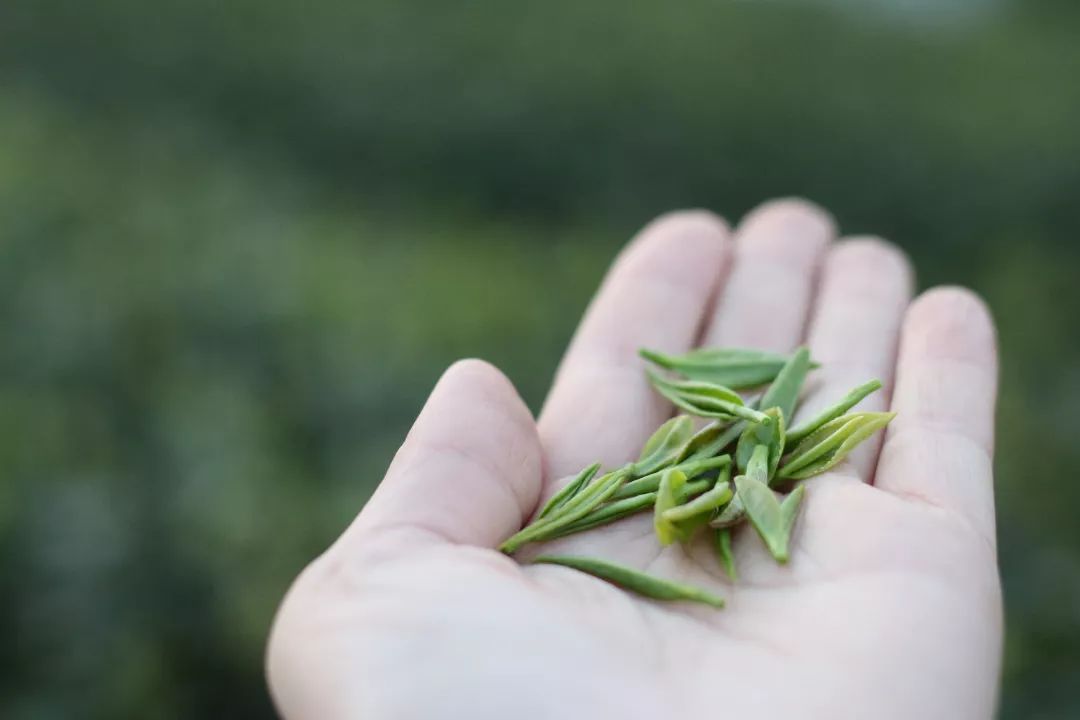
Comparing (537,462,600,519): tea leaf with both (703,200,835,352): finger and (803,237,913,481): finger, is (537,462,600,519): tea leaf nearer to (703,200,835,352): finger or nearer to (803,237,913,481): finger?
(803,237,913,481): finger

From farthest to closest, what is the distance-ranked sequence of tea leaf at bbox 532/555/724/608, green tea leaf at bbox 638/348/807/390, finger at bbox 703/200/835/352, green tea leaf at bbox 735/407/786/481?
finger at bbox 703/200/835/352, green tea leaf at bbox 638/348/807/390, green tea leaf at bbox 735/407/786/481, tea leaf at bbox 532/555/724/608

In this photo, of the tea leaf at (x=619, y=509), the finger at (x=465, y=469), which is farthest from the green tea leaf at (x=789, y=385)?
the finger at (x=465, y=469)

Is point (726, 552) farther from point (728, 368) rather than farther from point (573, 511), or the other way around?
point (728, 368)

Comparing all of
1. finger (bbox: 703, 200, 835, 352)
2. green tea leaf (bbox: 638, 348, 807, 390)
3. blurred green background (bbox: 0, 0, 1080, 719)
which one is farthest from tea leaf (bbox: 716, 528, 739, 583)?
blurred green background (bbox: 0, 0, 1080, 719)

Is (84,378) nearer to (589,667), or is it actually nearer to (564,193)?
(564,193)

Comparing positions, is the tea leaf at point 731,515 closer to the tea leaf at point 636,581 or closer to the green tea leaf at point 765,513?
the green tea leaf at point 765,513

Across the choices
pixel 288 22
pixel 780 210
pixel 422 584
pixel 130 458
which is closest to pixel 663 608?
pixel 422 584
